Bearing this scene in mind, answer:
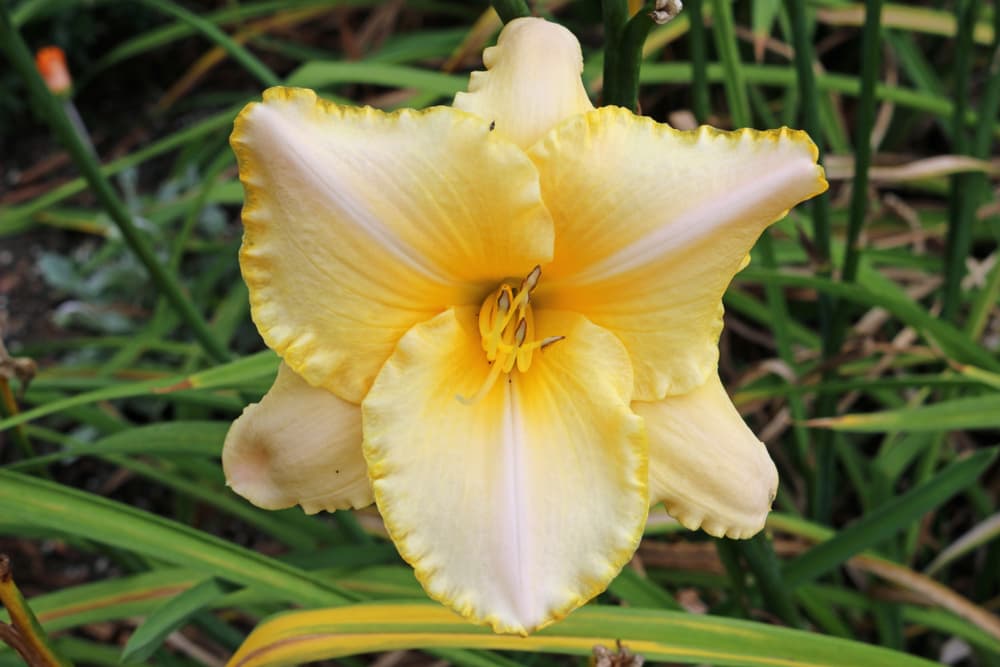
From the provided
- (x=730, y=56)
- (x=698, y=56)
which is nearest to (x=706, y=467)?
(x=698, y=56)

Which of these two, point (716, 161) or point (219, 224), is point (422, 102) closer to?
point (219, 224)

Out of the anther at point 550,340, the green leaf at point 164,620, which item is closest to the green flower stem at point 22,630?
the green leaf at point 164,620

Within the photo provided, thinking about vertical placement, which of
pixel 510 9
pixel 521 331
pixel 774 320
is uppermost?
pixel 510 9

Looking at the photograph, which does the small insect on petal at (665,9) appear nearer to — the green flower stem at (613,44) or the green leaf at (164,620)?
the green flower stem at (613,44)

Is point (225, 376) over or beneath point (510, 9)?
beneath

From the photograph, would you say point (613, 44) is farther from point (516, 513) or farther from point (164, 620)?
point (164, 620)

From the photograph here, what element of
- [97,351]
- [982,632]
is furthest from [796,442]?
[97,351]
